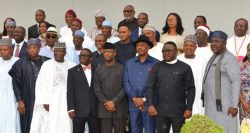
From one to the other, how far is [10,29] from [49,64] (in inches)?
96.4

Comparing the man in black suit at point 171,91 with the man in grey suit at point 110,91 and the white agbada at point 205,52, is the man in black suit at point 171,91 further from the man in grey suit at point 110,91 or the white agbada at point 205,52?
the white agbada at point 205,52

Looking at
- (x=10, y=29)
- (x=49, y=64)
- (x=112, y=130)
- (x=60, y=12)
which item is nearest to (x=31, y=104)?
(x=49, y=64)

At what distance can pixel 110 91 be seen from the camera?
29.9 feet

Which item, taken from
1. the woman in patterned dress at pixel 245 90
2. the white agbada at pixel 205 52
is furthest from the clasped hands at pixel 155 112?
the white agbada at pixel 205 52

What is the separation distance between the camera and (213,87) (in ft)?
28.1

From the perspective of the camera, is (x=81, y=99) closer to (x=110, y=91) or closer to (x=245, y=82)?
(x=110, y=91)

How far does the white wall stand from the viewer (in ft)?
43.3

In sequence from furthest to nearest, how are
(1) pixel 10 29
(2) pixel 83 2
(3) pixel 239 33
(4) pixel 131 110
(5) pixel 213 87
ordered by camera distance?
(2) pixel 83 2 < (1) pixel 10 29 < (3) pixel 239 33 < (4) pixel 131 110 < (5) pixel 213 87

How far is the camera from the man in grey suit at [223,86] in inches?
330

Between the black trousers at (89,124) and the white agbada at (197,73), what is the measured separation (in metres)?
1.62

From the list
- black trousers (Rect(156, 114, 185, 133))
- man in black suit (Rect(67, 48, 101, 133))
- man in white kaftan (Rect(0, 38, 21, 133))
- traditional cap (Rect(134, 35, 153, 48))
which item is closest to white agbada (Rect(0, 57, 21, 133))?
man in white kaftan (Rect(0, 38, 21, 133))

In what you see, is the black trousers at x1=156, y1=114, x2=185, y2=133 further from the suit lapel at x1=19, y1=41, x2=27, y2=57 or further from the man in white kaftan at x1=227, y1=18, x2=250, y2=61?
the suit lapel at x1=19, y1=41, x2=27, y2=57

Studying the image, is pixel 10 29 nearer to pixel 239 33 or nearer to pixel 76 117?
pixel 76 117

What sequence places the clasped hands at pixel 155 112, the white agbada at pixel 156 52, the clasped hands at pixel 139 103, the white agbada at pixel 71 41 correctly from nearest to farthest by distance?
the clasped hands at pixel 155 112 → the clasped hands at pixel 139 103 → the white agbada at pixel 156 52 → the white agbada at pixel 71 41
